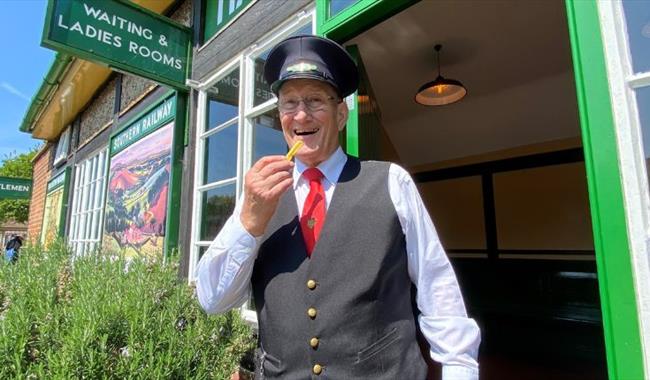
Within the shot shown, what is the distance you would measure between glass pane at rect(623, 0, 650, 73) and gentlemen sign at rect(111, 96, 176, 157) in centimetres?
352

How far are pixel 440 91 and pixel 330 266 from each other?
145 inches

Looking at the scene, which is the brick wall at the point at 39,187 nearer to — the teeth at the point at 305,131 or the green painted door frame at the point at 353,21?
the green painted door frame at the point at 353,21

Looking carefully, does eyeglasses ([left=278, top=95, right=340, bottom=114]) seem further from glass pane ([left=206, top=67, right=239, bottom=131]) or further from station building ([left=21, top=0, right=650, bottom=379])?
glass pane ([left=206, top=67, right=239, bottom=131])

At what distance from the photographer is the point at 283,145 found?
2.57 m

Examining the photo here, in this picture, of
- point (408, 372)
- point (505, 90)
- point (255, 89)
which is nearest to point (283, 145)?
point (255, 89)

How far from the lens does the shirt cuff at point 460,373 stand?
89 cm

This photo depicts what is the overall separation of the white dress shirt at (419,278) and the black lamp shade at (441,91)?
10.8 feet

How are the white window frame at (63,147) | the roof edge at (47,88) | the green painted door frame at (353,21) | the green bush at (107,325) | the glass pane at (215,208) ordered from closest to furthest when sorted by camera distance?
the green bush at (107,325) < the green painted door frame at (353,21) < the glass pane at (215,208) < the roof edge at (47,88) < the white window frame at (63,147)

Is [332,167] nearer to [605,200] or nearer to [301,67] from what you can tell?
[301,67]

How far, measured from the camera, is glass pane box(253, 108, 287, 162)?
264cm

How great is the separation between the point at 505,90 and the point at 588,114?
4.32 meters

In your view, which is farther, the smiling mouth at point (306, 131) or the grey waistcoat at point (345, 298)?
the smiling mouth at point (306, 131)

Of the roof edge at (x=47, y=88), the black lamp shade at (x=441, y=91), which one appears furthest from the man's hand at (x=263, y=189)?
the roof edge at (x=47, y=88)

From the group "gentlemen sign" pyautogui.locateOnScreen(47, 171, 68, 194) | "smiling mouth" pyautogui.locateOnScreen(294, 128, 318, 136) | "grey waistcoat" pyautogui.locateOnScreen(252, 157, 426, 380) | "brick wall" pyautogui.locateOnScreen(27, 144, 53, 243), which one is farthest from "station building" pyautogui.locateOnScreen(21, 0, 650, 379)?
"brick wall" pyautogui.locateOnScreen(27, 144, 53, 243)
